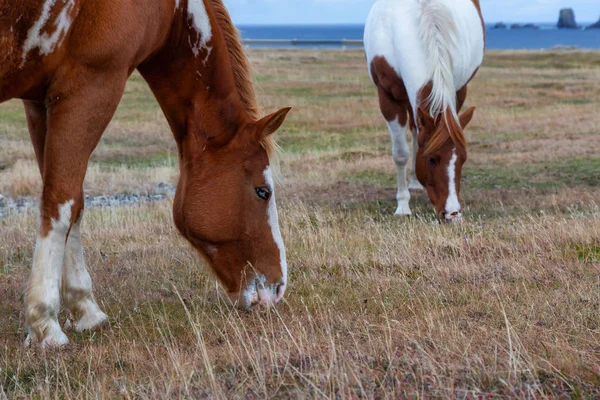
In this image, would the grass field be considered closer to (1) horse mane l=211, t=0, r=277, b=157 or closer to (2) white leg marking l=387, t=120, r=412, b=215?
(2) white leg marking l=387, t=120, r=412, b=215

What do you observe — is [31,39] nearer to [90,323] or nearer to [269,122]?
[269,122]

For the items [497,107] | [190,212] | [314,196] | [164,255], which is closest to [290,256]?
[164,255]

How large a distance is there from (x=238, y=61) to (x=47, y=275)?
1733mm

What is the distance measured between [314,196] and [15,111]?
1455cm

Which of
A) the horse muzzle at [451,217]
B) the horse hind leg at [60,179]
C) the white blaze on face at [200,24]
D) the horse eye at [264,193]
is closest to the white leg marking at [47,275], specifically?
the horse hind leg at [60,179]

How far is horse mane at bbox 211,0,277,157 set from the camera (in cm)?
471

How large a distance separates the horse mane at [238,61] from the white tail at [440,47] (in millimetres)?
3667

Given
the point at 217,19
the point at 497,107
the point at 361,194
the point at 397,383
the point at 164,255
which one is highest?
the point at 217,19

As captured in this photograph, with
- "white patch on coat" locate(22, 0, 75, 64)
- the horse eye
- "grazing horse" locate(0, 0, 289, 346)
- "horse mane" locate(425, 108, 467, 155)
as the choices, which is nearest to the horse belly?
"white patch on coat" locate(22, 0, 75, 64)

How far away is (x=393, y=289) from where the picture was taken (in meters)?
5.05

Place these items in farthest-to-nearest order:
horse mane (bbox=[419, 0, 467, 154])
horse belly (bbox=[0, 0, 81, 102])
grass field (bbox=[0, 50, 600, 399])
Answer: horse mane (bbox=[419, 0, 467, 154]) < horse belly (bbox=[0, 0, 81, 102]) < grass field (bbox=[0, 50, 600, 399])

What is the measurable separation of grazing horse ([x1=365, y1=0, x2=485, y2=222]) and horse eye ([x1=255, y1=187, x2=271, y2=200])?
3.66 meters

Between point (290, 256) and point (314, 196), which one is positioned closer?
point (290, 256)

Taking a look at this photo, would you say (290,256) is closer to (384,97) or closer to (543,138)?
(384,97)
